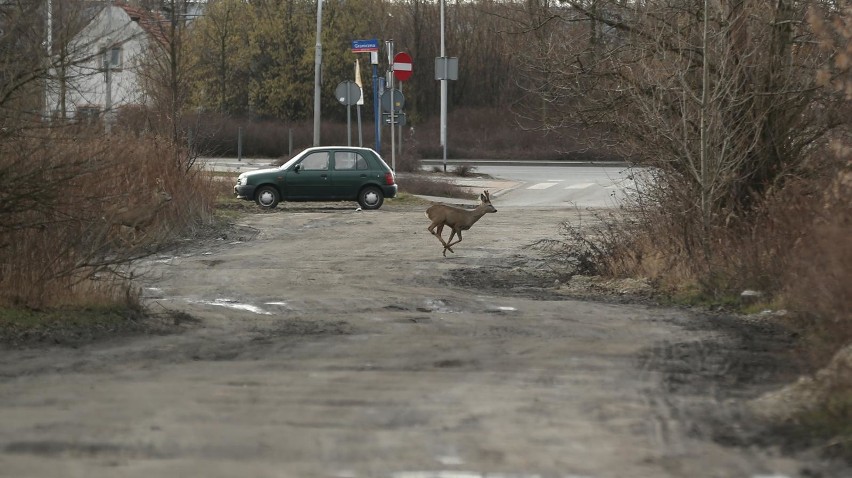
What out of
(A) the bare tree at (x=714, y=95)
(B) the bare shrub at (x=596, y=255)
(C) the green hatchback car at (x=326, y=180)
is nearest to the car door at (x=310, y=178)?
(C) the green hatchback car at (x=326, y=180)

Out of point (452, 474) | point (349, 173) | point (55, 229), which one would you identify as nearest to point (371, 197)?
point (349, 173)

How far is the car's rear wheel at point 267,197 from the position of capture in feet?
94.8

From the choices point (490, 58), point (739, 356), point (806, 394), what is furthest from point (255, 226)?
point (490, 58)

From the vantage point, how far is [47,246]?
12109 millimetres

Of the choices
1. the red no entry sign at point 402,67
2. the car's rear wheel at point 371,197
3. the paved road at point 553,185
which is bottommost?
the paved road at point 553,185

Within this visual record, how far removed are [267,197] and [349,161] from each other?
198cm

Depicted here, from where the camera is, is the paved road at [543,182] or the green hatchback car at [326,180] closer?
the green hatchback car at [326,180]

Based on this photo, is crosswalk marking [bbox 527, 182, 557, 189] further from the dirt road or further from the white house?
the white house

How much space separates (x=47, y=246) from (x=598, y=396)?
20.6ft

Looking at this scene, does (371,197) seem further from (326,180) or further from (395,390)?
(395,390)

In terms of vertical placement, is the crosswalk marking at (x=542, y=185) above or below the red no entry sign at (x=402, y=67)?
below

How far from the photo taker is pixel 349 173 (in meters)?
29.1

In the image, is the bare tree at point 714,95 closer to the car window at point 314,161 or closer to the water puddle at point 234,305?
the water puddle at point 234,305

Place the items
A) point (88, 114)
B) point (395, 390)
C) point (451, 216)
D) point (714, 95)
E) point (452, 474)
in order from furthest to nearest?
point (451, 216)
point (714, 95)
point (88, 114)
point (395, 390)
point (452, 474)
